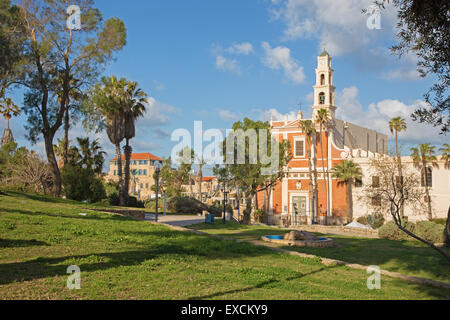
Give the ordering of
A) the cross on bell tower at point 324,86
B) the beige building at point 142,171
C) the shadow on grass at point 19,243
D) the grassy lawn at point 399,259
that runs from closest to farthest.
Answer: the shadow on grass at point 19,243 → the grassy lawn at point 399,259 → the cross on bell tower at point 324,86 → the beige building at point 142,171

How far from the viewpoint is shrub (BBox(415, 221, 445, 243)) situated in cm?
2270

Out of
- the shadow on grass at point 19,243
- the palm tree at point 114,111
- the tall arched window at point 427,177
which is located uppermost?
the palm tree at point 114,111

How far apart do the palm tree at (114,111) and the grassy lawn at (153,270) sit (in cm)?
2267

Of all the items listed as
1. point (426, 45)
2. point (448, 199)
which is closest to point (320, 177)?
point (448, 199)

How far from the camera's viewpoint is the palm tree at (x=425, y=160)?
4128 centimetres

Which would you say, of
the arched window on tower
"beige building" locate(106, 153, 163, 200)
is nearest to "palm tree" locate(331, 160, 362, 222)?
the arched window on tower

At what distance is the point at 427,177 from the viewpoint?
42.2 metres

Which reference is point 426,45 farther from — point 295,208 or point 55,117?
point 295,208

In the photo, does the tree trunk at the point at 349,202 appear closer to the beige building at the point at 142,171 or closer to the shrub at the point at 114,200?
the shrub at the point at 114,200

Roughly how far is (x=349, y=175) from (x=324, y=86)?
1311 cm

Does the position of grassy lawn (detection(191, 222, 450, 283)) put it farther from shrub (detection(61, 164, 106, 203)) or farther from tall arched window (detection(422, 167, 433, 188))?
tall arched window (detection(422, 167, 433, 188))

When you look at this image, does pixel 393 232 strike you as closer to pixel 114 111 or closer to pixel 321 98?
pixel 114 111

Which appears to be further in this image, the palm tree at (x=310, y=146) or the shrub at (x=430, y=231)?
the palm tree at (x=310, y=146)

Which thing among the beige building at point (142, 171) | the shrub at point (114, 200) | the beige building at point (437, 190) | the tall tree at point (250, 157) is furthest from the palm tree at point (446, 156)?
the beige building at point (142, 171)
